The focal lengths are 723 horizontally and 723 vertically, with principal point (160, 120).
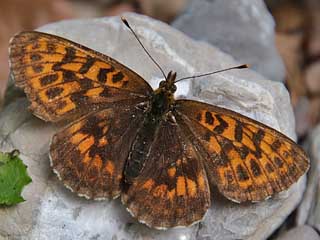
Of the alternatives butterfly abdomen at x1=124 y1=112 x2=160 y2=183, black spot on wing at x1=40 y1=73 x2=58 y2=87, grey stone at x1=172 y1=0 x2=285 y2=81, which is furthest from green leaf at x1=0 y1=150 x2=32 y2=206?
grey stone at x1=172 y1=0 x2=285 y2=81

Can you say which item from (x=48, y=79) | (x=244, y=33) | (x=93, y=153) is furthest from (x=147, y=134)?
(x=244, y=33)

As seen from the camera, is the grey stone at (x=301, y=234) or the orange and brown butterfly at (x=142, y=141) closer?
Answer: the orange and brown butterfly at (x=142, y=141)

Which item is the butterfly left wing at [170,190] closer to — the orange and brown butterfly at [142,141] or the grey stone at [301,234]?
the orange and brown butterfly at [142,141]

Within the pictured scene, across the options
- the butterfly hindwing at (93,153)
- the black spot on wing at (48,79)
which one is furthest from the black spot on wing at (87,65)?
the butterfly hindwing at (93,153)

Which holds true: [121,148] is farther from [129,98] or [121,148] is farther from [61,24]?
[61,24]

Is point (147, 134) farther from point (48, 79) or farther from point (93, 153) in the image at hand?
point (48, 79)

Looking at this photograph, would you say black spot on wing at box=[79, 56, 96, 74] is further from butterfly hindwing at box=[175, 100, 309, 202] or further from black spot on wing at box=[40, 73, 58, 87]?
butterfly hindwing at box=[175, 100, 309, 202]

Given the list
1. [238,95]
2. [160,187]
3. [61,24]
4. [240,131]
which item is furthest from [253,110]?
[61,24]
